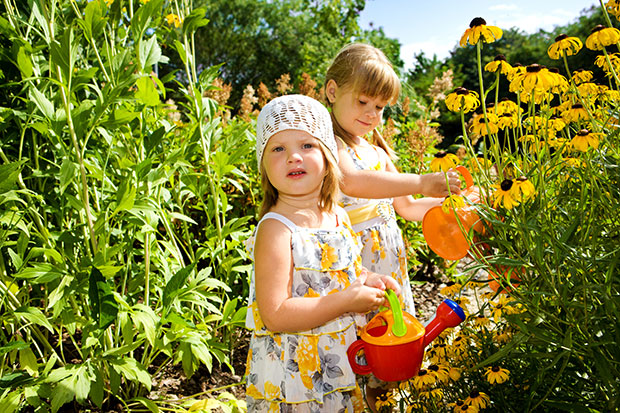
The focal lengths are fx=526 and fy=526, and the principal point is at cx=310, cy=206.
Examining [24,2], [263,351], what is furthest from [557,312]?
[24,2]

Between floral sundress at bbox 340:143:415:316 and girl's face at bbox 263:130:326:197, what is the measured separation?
611 millimetres

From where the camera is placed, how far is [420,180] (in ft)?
6.23

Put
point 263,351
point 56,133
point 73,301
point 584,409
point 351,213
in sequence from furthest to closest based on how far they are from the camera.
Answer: point 351,213, point 73,301, point 56,133, point 263,351, point 584,409

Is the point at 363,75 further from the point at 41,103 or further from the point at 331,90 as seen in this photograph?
the point at 41,103

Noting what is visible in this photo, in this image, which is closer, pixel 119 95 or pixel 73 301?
pixel 119 95

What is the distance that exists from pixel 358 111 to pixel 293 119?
0.70m

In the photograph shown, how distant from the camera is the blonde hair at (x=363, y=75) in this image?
2.21 meters

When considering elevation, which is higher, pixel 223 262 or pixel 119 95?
pixel 119 95

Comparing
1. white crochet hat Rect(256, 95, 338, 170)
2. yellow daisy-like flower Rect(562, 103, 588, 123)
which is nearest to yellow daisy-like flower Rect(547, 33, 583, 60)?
yellow daisy-like flower Rect(562, 103, 588, 123)

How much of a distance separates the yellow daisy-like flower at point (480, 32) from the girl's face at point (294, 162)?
0.54 meters

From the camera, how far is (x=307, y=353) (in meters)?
1.58

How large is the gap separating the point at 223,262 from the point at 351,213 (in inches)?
26.5

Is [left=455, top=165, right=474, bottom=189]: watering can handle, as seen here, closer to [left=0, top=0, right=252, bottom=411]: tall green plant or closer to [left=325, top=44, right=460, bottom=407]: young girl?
[left=325, top=44, right=460, bottom=407]: young girl

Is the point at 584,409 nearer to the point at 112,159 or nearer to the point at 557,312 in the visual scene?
the point at 557,312
